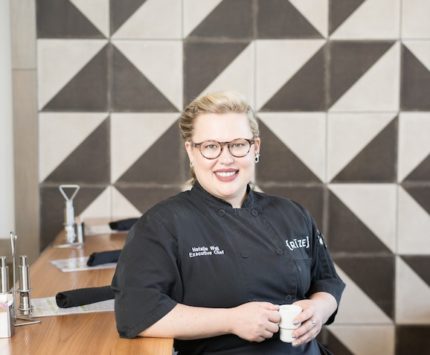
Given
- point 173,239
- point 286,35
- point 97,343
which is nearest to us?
point 97,343

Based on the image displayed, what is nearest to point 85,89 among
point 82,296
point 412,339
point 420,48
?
point 82,296

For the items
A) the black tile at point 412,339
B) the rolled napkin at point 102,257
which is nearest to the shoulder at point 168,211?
the rolled napkin at point 102,257

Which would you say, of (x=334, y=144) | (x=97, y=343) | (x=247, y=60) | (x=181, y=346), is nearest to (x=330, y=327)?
(x=334, y=144)

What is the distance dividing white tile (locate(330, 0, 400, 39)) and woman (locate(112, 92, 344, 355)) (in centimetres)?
144

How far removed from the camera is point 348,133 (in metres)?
2.98

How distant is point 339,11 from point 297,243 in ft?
5.18

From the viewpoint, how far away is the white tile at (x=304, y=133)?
117 inches

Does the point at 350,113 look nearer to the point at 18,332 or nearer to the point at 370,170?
the point at 370,170

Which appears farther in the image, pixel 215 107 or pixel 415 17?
pixel 415 17

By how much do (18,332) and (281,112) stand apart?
177 centimetres

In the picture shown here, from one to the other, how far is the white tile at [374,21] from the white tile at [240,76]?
39cm

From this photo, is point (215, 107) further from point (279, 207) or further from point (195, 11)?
point (195, 11)

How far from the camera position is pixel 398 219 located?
3025 mm

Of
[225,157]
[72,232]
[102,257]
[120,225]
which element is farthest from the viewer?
[120,225]
